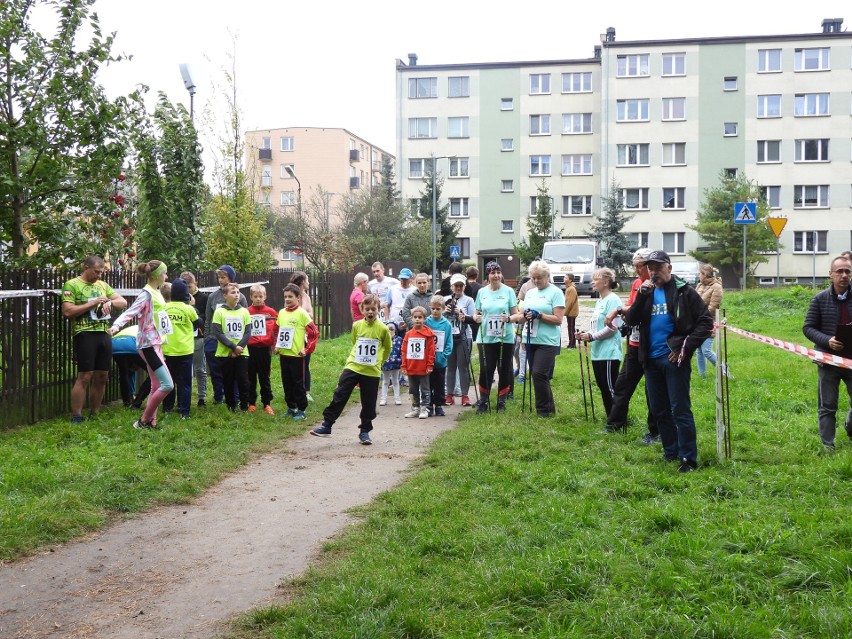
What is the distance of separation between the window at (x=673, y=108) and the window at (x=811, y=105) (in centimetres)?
734

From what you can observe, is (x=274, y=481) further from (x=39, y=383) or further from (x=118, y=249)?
(x=118, y=249)

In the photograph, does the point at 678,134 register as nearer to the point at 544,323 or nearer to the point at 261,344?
the point at 544,323

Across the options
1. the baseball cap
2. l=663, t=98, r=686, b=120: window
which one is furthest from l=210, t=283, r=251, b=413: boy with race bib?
l=663, t=98, r=686, b=120: window

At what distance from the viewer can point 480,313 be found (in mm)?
12703

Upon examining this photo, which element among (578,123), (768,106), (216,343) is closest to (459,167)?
(578,123)

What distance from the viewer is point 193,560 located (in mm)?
6168

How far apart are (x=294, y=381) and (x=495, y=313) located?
9.34 ft

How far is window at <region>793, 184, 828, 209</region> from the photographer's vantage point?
6056 centimetres

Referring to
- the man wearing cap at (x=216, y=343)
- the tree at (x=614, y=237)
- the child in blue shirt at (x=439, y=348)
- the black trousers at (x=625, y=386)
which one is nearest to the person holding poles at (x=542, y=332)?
the black trousers at (x=625, y=386)

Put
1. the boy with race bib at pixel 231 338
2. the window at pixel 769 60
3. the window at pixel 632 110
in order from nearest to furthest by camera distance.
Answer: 1. the boy with race bib at pixel 231 338
2. the window at pixel 769 60
3. the window at pixel 632 110

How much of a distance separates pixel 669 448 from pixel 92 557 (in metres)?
5.13

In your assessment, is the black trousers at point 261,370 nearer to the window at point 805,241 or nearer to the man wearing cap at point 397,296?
the man wearing cap at point 397,296

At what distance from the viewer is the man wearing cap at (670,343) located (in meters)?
8.13

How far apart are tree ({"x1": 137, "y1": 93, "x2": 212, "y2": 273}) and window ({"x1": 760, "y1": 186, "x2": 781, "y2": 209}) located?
51032 millimetres
